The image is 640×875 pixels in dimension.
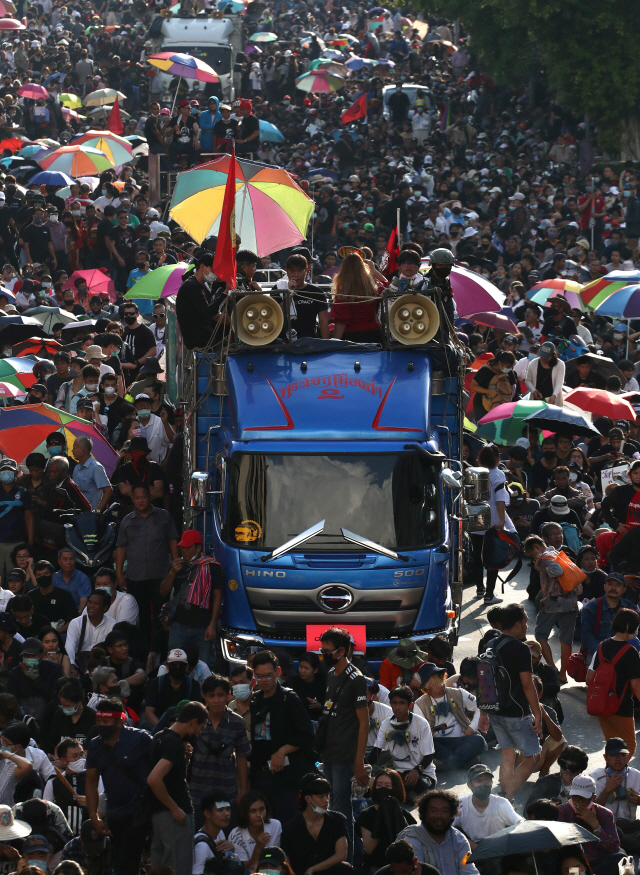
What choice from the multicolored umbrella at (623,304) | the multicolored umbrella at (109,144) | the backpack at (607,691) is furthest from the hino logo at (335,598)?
the multicolored umbrella at (109,144)

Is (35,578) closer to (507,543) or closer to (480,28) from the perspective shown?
(507,543)

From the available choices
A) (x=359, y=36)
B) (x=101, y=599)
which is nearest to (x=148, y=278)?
(x=101, y=599)

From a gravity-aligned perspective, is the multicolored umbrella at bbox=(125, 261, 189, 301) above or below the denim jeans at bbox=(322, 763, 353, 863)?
above

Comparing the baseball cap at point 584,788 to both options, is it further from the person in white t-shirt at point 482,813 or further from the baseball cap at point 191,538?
the baseball cap at point 191,538

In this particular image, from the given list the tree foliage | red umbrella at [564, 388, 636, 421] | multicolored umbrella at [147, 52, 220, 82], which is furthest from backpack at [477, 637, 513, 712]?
the tree foliage

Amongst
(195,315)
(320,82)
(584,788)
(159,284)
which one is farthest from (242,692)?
(320,82)

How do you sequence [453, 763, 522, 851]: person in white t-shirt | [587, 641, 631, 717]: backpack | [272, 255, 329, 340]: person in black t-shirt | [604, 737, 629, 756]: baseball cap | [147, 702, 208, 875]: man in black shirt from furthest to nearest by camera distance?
[272, 255, 329, 340]: person in black t-shirt → [587, 641, 631, 717]: backpack → [604, 737, 629, 756]: baseball cap → [453, 763, 522, 851]: person in white t-shirt → [147, 702, 208, 875]: man in black shirt

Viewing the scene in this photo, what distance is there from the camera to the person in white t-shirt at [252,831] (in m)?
9.64

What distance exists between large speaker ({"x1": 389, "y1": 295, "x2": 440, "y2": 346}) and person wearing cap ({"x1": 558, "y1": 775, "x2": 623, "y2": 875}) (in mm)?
5092

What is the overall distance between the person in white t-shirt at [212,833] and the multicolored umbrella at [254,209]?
31.9 feet

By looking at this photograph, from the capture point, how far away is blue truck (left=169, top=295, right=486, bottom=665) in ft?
41.7

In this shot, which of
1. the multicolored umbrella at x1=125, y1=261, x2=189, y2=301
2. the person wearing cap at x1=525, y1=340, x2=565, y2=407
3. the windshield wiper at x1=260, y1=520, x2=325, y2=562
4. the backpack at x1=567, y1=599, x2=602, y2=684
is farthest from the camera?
the multicolored umbrella at x1=125, y1=261, x2=189, y2=301

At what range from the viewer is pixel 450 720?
41.1 feet

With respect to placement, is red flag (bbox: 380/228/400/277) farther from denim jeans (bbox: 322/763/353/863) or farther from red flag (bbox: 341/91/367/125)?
red flag (bbox: 341/91/367/125)
